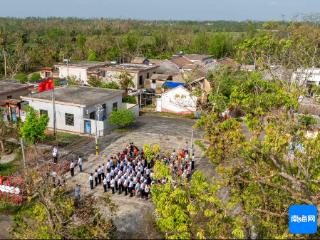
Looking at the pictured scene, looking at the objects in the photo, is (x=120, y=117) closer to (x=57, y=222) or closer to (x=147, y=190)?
(x=147, y=190)

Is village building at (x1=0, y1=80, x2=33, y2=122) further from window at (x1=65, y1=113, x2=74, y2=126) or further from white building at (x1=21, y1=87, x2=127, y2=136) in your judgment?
window at (x1=65, y1=113, x2=74, y2=126)

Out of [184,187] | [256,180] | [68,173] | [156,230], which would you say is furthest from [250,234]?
[68,173]

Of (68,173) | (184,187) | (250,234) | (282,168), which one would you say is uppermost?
(282,168)

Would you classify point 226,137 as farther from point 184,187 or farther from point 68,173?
point 68,173

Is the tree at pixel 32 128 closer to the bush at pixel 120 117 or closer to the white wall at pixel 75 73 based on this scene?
the bush at pixel 120 117

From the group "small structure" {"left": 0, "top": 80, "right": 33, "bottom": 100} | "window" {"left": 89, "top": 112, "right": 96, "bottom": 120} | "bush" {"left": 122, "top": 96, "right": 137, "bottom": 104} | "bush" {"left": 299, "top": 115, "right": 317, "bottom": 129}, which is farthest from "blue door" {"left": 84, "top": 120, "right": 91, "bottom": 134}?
"bush" {"left": 299, "top": 115, "right": 317, "bottom": 129}

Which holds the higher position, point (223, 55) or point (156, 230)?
point (223, 55)

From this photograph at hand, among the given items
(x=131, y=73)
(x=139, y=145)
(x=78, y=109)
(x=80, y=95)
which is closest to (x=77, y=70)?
(x=131, y=73)
